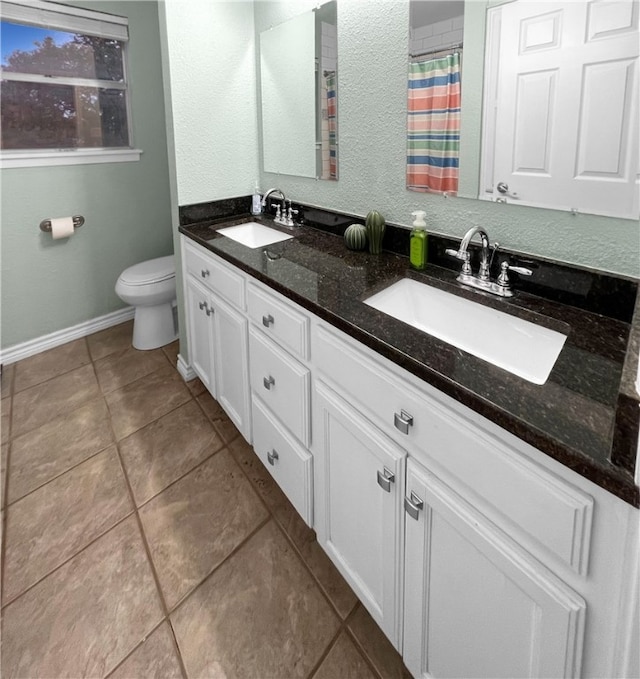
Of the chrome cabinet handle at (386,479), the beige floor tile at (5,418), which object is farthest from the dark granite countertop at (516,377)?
the beige floor tile at (5,418)

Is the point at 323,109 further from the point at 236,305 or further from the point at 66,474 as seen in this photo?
Answer: the point at 66,474

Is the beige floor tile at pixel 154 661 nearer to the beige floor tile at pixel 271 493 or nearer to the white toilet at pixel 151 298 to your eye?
the beige floor tile at pixel 271 493

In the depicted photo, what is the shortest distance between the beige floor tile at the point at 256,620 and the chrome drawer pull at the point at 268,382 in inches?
21.3

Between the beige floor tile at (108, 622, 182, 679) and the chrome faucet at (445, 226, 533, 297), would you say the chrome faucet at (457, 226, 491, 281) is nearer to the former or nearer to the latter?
the chrome faucet at (445, 226, 533, 297)

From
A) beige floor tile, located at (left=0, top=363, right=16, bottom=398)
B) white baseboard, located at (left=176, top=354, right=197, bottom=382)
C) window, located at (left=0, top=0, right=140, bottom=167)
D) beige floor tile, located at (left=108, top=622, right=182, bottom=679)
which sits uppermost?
window, located at (left=0, top=0, right=140, bottom=167)

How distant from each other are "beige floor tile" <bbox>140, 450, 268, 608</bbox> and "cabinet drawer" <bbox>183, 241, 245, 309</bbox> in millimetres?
711

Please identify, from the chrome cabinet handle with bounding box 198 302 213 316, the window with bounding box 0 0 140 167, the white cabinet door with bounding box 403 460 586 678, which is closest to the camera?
the white cabinet door with bounding box 403 460 586 678

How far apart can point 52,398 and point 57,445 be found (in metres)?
0.44

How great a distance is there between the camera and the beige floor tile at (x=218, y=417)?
208 cm

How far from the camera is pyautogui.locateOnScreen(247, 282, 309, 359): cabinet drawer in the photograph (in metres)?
1.27

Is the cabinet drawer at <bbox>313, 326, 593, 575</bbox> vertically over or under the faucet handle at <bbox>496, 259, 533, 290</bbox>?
under

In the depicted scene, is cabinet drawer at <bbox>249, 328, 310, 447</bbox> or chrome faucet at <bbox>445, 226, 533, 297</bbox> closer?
chrome faucet at <bbox>445, 226, 533, 297</bbox>

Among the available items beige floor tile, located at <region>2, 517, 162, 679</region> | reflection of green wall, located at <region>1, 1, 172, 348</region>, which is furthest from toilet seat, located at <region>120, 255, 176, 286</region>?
beige floor tile, located at <region>2, 517, 162, 679</region>

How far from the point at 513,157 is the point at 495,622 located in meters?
1.08
